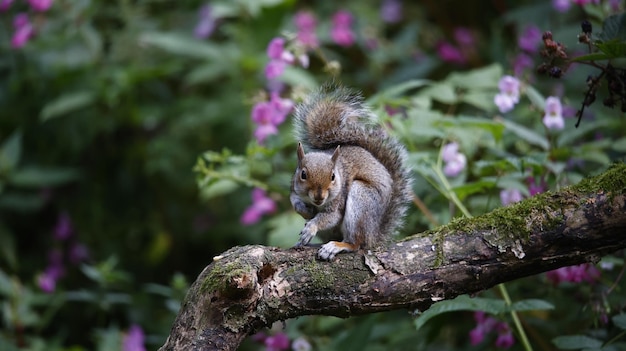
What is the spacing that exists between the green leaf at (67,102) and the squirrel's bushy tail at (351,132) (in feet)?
5.80

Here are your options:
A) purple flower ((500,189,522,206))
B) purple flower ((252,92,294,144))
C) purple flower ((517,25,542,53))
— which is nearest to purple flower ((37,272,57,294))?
purple flower ((252,92,294,144))

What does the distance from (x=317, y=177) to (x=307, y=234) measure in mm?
174

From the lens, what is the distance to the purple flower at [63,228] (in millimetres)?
4398

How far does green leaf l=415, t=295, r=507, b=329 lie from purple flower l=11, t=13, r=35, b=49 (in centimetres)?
285

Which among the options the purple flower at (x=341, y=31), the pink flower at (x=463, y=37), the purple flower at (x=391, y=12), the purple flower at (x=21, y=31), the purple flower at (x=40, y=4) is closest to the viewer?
the purple flower at (x=21, y=31)

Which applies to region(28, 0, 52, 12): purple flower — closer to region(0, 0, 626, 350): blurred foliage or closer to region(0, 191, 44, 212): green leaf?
region(0, 0, 626, 350): blurred foliage

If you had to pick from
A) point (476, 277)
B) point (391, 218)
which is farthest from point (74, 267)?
point (476, 277)

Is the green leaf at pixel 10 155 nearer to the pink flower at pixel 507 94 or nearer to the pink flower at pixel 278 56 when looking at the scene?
the pink flower at pixel 278 56

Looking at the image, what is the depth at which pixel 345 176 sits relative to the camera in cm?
228

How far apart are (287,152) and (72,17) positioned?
1.45 metres

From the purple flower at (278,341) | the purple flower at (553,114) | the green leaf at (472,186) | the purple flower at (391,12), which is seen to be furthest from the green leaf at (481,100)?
the purple flower at (391,12)

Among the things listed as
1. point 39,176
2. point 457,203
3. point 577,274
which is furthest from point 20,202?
point 577,274

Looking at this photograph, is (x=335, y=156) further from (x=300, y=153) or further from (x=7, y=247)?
(x=7, y=247)

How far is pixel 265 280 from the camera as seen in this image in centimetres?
189
